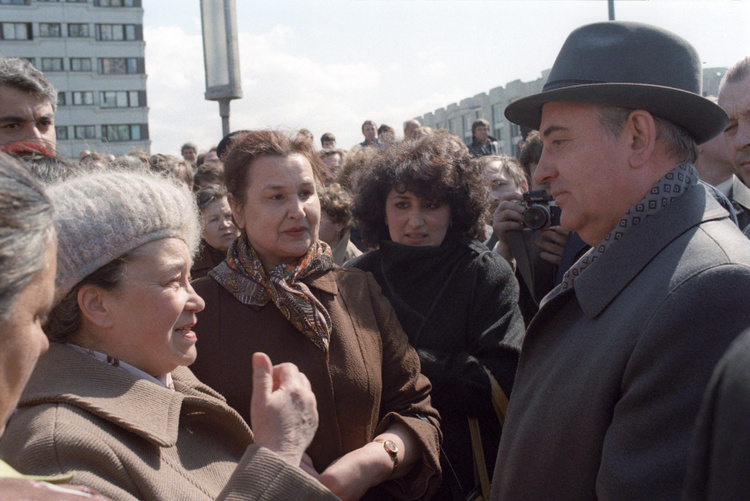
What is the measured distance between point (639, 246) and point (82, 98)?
59.9m

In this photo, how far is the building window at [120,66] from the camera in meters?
55.5

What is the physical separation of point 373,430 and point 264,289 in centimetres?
70

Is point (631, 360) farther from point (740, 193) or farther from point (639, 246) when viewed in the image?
point (740, 193)

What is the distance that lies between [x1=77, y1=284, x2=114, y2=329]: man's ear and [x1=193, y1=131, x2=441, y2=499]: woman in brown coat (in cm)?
61

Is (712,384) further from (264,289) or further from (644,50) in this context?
(264,289)

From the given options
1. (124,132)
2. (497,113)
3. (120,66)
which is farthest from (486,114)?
(120,66)

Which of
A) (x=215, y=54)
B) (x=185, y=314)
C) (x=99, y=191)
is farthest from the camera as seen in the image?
(x=215, y=54)

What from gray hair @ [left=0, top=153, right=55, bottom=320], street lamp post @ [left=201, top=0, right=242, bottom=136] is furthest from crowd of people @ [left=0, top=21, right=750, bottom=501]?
street lamp post @ [left=201, top=0, right=242, bottom=136]

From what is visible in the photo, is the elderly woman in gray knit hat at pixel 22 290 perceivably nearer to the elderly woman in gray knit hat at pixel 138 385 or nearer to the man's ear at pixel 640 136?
the elderly woman in gray knit hat at pixel 138 385

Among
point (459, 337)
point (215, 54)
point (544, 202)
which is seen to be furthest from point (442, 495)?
point (215, 54)

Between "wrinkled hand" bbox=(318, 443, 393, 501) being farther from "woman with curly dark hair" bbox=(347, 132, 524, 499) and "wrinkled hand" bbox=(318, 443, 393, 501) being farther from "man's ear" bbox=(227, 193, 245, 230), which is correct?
"man's ear" bbox=(227, 193, 245, 230)

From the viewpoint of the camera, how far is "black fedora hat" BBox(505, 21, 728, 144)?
1930 mm

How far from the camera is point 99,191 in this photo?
1984 millimetres

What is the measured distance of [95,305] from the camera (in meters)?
1.98
